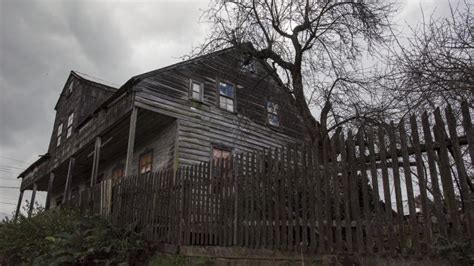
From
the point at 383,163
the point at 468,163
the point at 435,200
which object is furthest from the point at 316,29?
the point at 435,200

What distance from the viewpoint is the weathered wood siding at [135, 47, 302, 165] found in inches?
459

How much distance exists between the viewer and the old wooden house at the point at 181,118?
11411 millimetres

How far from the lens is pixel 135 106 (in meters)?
11.2

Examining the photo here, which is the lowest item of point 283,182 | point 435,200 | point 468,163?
point 435,200

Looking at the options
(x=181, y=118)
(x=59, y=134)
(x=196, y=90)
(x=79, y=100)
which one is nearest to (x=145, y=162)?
(x=181, y=118)

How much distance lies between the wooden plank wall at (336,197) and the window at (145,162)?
708 cm

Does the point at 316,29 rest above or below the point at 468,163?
above

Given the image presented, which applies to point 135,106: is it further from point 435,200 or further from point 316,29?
point 435,200

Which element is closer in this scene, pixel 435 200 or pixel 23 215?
pixel 435 200

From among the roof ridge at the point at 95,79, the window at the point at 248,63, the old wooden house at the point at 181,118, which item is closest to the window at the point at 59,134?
the old wooden house at the point at 181,118

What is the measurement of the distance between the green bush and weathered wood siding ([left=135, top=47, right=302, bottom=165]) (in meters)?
4.48

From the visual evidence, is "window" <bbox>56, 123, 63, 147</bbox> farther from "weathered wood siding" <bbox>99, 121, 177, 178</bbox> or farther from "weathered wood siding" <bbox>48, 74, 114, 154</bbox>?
"weathered wood siding" <bbox>99, 121, 177, 178</bbox>

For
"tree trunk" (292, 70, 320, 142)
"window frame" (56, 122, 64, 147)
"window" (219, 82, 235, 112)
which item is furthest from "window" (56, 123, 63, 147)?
"tree trunk" (292, 70, 320, 142)

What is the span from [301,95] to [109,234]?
525 cm
